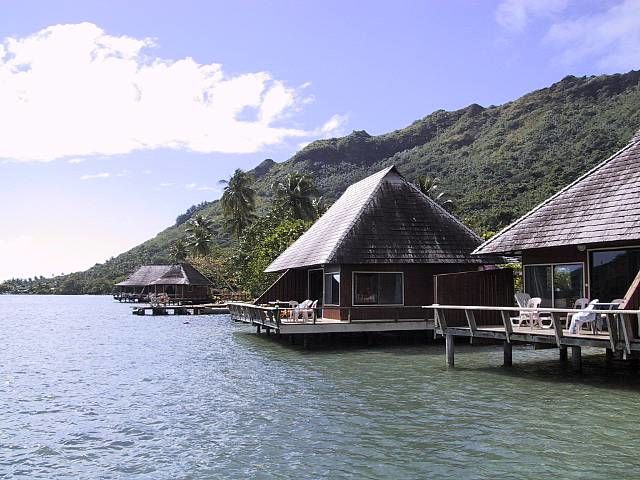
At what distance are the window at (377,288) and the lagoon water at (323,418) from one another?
3.81 m

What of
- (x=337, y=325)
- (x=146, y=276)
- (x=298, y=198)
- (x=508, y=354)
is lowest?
(x=508, y=354)

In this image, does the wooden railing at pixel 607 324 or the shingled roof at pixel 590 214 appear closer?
the wooden railing at pixel 607 324

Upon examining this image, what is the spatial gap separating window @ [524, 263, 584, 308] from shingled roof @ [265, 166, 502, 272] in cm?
576

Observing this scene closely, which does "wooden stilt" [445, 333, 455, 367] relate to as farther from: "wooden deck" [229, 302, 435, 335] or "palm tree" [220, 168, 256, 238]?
"palm tree" [220, 168, 256, 238]

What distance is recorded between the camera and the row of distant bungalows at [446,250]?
16500 mm

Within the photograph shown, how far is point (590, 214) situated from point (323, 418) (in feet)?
31.3

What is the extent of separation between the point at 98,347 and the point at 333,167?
114919 mm

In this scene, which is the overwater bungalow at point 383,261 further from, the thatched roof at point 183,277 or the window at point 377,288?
the thatched roof at point 183,277

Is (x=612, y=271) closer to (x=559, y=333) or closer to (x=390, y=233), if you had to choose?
(x=559, y=333)

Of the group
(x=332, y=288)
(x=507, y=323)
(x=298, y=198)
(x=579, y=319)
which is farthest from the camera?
(x=298, y=198)

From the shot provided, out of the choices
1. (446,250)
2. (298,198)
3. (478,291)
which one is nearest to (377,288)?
(446,250)

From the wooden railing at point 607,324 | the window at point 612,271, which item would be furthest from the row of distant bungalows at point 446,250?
the wooden railing at point 607,324

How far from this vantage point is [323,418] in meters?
11.8

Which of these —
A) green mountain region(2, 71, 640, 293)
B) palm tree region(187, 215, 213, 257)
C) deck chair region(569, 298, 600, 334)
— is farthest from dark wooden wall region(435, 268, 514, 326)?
palm tree region(187, 215, 213, 257)
